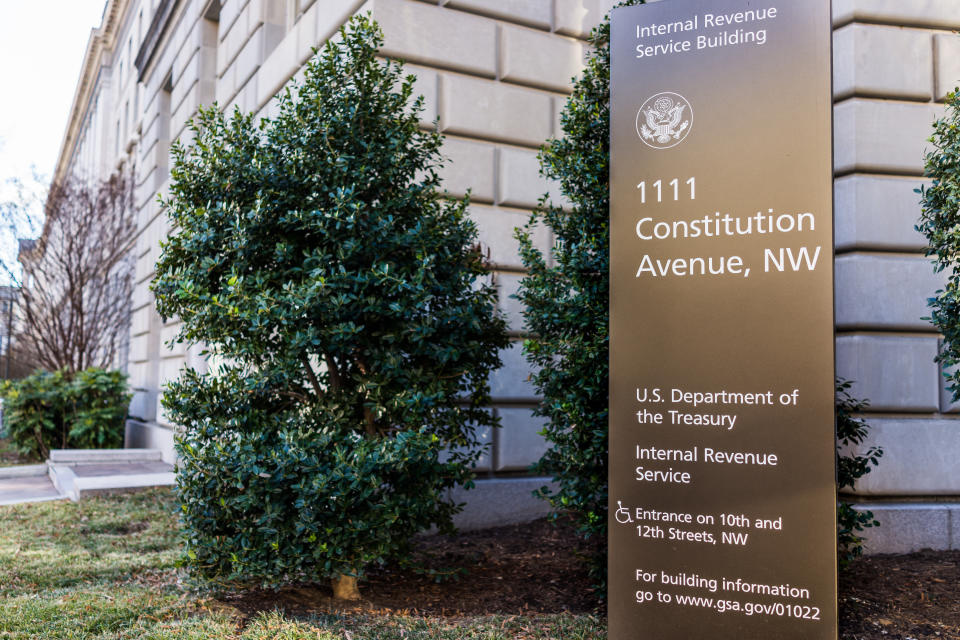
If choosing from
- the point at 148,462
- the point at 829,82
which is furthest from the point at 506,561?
the point at 148,462

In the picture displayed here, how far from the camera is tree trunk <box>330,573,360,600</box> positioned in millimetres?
4953

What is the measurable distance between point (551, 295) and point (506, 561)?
7.65 ft

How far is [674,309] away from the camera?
147 inches

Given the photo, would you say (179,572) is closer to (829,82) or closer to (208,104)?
(829,82)

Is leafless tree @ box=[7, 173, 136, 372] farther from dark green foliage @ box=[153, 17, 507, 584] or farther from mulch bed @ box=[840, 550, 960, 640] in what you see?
mulch bed @ box=[840, 550, 960, 640]

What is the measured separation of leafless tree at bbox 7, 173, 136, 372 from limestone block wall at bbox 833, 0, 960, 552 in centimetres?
1575

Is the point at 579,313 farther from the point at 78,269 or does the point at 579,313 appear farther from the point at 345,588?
the point at 78,269

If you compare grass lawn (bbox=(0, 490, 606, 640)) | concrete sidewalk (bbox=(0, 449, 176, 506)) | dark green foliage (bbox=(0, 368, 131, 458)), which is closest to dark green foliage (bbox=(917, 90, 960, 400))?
grass lawn (bbox=(0, 490, 606, 640))

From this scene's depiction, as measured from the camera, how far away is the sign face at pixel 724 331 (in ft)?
11.3

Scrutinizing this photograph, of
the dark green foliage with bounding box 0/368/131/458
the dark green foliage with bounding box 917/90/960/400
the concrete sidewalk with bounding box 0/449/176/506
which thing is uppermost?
the dark green foliage with bounding box 917/90/960/400

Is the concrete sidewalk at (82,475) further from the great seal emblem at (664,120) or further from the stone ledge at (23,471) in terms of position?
the great seal emblem at (664,120)

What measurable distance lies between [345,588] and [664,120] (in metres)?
3.57

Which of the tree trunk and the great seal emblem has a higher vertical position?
the great seal emblem

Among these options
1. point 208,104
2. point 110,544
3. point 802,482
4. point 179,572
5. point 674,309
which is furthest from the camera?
point 208,104
